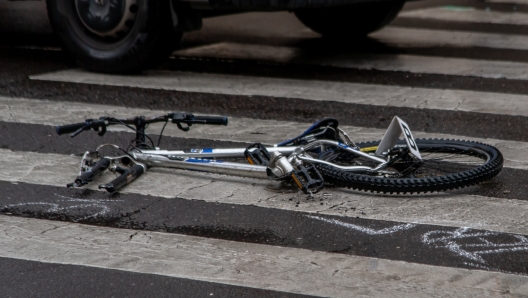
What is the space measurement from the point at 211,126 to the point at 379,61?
8.01 feet

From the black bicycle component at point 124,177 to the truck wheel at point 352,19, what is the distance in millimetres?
3970

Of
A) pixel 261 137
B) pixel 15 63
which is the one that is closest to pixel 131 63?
pixel 15 63

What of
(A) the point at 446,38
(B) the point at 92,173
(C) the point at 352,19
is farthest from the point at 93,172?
(A) the point at 446,38

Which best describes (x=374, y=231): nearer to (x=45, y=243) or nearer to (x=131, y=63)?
(x=45, y=243)

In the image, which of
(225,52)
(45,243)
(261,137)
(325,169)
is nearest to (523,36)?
(225,52)

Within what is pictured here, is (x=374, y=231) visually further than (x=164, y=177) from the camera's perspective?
No

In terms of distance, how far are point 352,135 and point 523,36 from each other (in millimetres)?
4387

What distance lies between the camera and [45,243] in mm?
3414

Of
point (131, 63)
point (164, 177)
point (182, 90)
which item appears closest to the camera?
point (164, 177)

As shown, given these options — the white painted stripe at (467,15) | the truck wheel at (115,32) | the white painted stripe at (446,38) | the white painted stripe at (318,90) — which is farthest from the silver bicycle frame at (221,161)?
the white painted stripe at (467,15)

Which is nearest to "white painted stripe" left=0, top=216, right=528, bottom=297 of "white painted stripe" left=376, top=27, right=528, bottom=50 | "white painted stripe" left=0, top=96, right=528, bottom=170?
"white painted stripe" left=0, top=96, right=528, bottom=170

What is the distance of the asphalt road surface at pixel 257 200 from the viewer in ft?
10.2

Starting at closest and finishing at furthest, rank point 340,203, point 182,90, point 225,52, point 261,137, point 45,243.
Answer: point 45,243
point 340,203
point 261,137
point 182,90
point 225,52

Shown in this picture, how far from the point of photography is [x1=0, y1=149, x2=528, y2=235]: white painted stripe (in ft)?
12.1
